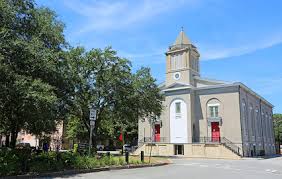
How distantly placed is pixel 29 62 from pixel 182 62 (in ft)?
124

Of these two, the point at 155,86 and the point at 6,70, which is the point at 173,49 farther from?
the point at 6,70

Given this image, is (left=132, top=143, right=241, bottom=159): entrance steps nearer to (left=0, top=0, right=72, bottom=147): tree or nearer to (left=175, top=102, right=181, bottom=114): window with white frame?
(left=175, top=102, right=181, bottom=114): window with white frame

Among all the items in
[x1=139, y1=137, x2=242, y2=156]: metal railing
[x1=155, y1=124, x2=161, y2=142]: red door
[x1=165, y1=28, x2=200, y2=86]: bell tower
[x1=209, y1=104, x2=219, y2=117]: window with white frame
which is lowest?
[x1=139, y1=137, x2=242, y2=156]: metal railing

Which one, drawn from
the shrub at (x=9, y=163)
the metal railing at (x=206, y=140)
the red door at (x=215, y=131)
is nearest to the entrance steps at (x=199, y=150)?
the metal railing at (x=206, y=140)


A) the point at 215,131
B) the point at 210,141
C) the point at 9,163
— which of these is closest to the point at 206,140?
the point at 210,141

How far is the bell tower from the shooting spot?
49656 millimetres

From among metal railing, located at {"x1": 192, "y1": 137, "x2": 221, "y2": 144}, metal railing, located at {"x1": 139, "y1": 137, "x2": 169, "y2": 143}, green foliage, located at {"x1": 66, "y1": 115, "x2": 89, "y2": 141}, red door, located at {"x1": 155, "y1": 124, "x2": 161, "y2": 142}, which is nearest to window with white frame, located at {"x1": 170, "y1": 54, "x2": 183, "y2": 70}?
red door, located at {"x1": 155, "y1": 124, "x2": 161, "y2": 142}

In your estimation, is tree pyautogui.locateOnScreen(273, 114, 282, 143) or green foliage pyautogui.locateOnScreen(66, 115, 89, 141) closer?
green foliage pyautogui.locateOnScreen(66, 115, 89, 141)

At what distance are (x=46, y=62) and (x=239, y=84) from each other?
35041mm

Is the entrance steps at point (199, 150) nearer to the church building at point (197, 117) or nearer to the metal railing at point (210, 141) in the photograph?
the church building at point (197, 117)

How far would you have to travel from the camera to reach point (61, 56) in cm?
1716

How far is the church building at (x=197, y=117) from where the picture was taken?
43938 millimetres

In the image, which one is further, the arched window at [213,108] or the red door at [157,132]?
the red door at [157,132]

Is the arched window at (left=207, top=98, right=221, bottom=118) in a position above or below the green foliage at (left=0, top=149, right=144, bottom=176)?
A: above
